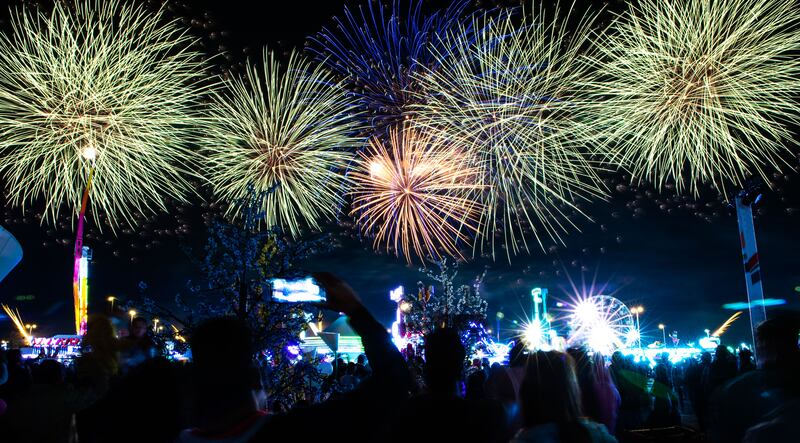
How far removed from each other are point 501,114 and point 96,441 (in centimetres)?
1538

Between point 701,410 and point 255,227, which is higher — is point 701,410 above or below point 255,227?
below

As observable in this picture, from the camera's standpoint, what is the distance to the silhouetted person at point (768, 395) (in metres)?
2.87

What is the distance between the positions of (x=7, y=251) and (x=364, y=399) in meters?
40.6

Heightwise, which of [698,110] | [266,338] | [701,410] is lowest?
[701,410]

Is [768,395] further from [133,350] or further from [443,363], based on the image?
[133,350]

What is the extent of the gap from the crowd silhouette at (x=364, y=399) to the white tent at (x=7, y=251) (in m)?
34.8

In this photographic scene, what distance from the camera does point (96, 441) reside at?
9.02 feet

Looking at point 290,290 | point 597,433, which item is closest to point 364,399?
point 597,433

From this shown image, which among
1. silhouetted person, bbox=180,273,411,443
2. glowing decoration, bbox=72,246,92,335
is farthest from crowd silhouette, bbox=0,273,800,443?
glowing decoration, bbox=72,246,92,335

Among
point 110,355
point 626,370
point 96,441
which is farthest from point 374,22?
point 96,441

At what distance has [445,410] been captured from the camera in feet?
10.5

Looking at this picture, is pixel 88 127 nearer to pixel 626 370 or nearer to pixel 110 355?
pixel 110 355

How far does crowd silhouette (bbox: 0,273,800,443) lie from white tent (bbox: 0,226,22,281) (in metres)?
34.8

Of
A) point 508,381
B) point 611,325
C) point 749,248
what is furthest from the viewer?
point 611,325
